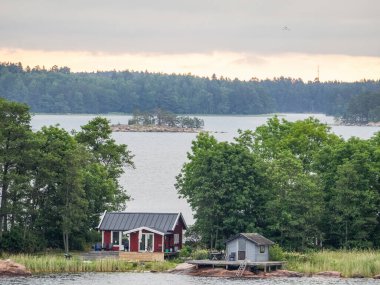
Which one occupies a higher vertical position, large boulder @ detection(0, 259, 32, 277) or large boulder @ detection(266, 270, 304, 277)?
large boulder @ detection(0, 259, 32, 277)

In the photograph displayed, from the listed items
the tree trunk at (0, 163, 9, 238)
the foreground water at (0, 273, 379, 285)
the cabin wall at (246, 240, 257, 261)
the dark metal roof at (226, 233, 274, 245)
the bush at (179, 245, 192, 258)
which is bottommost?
the foreground water at (0, 273, 379, 285)

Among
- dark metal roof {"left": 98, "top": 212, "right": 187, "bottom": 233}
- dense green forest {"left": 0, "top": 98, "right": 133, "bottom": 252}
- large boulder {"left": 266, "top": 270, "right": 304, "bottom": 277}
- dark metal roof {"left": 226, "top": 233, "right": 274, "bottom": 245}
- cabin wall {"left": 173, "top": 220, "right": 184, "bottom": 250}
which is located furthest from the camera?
cabin wall {"left": 173, "top": 220, "right": 184, "bottom": 250}

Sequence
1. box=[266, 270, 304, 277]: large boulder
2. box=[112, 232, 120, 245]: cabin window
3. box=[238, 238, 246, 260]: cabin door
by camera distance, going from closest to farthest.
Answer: box=[266, 270, 304, 277]: large boulder
box=[238, 238, 246, 260]: cabin door
box=[112, 232, 120, 245]: cabin window

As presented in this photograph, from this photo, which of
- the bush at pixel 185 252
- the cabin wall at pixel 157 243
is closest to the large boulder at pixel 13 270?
the cabin wall at pixel 157 243

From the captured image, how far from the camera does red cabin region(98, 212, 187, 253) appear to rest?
78000 mm

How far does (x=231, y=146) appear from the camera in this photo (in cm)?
8144

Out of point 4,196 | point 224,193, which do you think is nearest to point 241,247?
point 224,193

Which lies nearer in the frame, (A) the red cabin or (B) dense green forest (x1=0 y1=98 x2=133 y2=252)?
(B) dense green forest (x1=0 y1=98 x2=133 y2=252)

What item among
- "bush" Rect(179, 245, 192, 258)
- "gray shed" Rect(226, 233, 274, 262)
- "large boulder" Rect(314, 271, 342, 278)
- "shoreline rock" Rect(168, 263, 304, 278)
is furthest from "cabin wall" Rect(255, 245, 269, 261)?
"bush" Rect(179, 245, 192, 258)

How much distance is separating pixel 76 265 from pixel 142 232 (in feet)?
23.8

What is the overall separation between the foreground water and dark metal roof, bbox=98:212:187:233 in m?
7.12

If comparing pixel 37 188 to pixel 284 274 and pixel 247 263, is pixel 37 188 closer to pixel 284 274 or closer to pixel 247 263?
pixel 247 263

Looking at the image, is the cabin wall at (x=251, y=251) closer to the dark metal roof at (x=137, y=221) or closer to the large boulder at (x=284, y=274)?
the large boulder at (x=284, y=274)

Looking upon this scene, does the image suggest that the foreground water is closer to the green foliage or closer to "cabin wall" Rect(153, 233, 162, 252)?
"cabin wall" Rect(153, 233, 162, 252)
